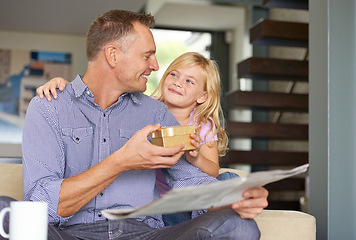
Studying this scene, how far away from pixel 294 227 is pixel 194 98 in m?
0.97

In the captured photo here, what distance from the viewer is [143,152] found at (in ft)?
5.23

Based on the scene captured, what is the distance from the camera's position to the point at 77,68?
25.6ft

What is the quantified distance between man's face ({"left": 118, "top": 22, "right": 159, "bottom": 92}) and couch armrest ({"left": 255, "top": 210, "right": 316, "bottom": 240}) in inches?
26.8

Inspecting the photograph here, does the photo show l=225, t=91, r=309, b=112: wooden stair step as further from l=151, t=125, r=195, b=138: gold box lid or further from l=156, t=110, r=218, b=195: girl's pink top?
l=151, t=125, r=195, b=138: gold box lid

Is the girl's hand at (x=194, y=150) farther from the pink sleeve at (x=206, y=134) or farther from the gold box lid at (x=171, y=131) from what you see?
the pink sleeve at (x=206, y=134)

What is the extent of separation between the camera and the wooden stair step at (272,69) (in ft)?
17.4

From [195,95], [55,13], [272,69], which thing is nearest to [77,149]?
[195,95]

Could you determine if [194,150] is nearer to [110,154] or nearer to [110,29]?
[110,154]

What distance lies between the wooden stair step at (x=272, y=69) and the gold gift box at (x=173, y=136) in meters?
3.64

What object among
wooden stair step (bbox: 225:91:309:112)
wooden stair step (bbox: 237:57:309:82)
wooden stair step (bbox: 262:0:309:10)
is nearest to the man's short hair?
wooden stair step (bbox: 262:0:309:10)

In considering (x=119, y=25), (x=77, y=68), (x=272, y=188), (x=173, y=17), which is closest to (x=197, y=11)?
(x=173, y=17)

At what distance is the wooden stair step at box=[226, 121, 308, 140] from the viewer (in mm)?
5508

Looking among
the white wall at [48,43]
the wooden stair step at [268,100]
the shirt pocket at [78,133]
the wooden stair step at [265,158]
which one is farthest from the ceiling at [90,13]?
the shirt pocket at [78,133]

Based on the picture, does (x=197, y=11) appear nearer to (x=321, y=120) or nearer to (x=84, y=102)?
(x=321, y=120)
